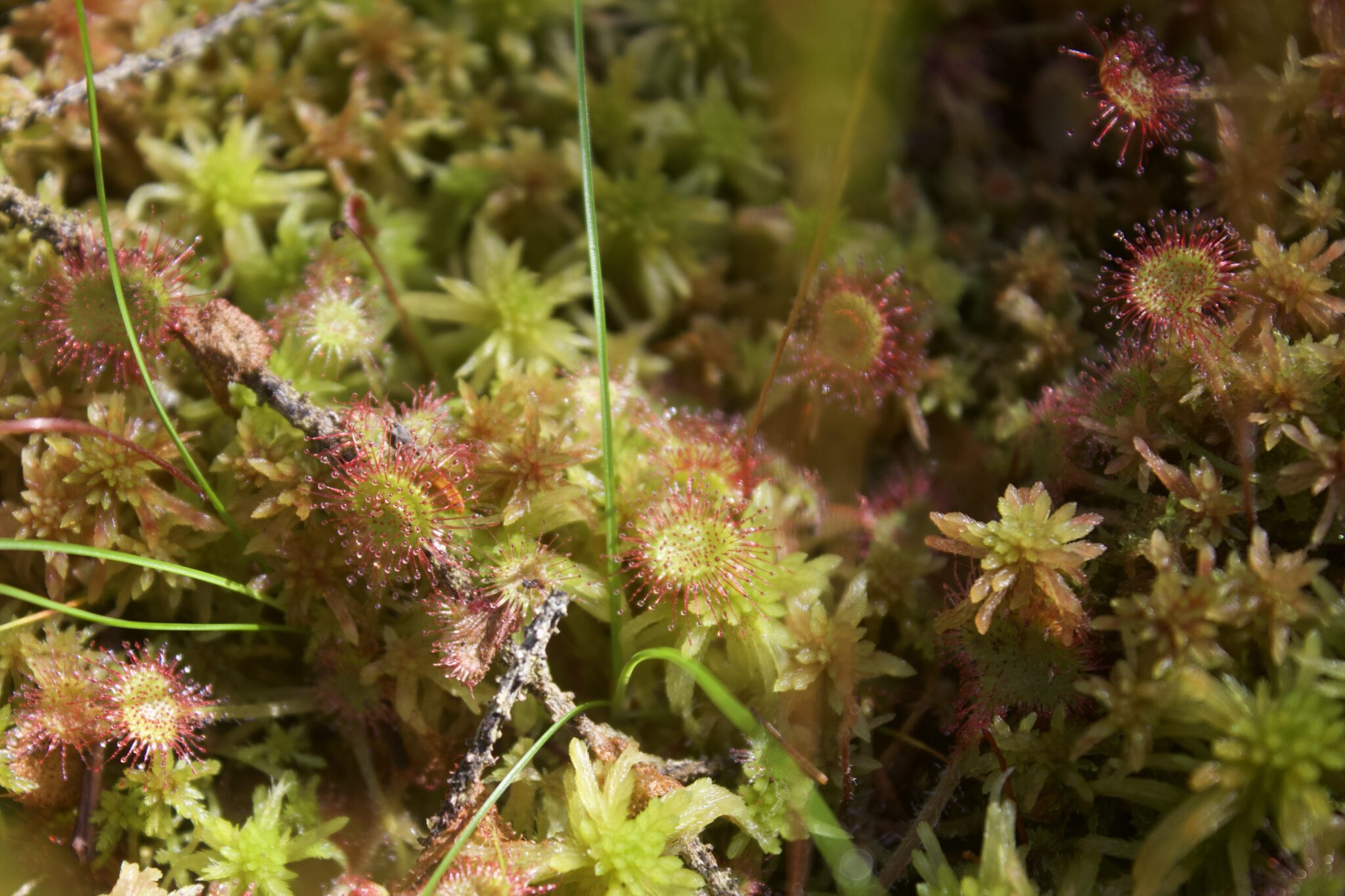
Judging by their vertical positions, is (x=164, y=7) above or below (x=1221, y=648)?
above

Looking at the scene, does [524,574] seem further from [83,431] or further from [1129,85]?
[1129,85]

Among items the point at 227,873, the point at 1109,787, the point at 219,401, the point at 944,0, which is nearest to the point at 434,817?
the point at 227,873

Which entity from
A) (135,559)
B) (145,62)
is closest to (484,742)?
(135,559)

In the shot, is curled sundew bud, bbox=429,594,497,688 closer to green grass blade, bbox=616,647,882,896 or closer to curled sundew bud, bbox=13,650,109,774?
green grass blade, bbox=616,647,882,896

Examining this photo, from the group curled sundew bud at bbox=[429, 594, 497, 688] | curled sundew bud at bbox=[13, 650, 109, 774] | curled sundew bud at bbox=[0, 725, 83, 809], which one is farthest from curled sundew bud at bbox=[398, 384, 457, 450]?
curled sundew bud at bbox=[0, 725, 83, 809]

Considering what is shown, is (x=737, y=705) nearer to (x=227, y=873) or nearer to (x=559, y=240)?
(x=227, y=873)
